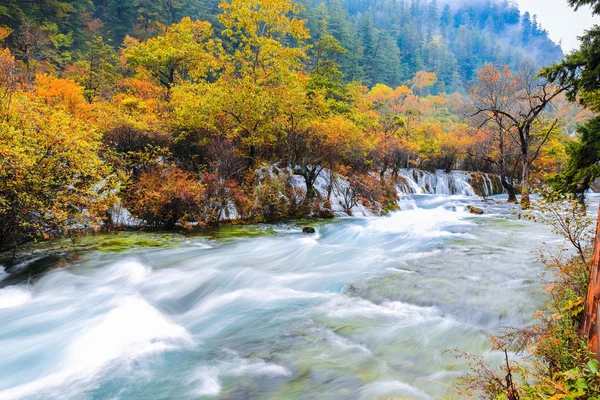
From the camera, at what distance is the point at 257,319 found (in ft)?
20.4

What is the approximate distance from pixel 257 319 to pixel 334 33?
6574 centimetres

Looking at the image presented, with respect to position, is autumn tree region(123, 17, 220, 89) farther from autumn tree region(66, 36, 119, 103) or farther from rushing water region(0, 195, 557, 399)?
rushing water region(0, 195, 557, 399)

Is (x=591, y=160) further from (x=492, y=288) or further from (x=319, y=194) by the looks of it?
(x=319, y=194)

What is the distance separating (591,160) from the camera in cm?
771

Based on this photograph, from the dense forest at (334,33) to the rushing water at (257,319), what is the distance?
1350 cm

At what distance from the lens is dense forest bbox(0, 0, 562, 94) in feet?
92.1

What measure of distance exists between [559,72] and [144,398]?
1096cm

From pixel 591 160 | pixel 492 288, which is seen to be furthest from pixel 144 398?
pixel 591 160

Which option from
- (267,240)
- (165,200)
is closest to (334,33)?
(165,200)

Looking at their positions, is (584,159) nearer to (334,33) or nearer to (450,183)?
(450,183)

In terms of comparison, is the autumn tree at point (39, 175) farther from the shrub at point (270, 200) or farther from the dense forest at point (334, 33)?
the dense forest at point (334, 33)

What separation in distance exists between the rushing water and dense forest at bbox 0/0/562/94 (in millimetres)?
13500

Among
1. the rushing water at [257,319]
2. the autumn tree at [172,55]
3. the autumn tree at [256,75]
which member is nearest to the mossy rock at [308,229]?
the rushing water at [257,319]

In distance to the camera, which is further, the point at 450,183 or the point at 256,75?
Answer: the point at 450,183
